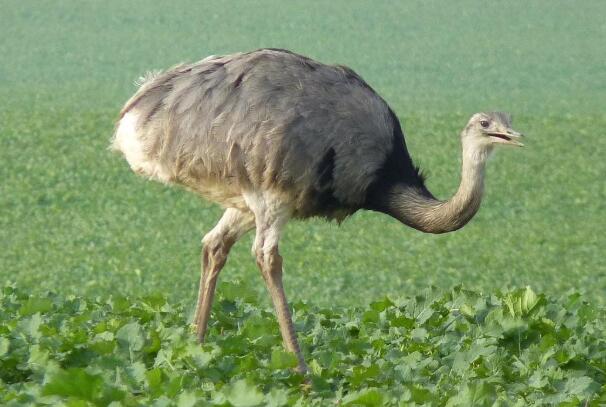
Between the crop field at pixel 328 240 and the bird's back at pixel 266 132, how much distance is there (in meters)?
0.71

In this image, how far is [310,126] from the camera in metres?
6.88

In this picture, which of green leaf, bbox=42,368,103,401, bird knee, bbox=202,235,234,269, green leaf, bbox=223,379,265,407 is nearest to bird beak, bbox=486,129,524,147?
bird knee, bbox=202,235,234,269

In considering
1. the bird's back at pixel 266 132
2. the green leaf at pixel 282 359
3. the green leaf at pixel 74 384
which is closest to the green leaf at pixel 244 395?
the green leaf at pixel 74 384

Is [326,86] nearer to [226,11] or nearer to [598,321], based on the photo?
[598,321]

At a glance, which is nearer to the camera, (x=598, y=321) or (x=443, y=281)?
(x=598, y=321)

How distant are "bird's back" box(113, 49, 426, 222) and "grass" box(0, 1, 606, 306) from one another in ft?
15.2

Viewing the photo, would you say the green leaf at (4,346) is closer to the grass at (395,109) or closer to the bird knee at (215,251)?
the bird knee at (215,251)

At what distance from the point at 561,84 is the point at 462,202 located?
16.1 m

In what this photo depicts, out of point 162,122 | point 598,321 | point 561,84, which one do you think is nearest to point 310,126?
point 162,122

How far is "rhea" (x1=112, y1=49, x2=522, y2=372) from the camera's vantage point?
6.88 meters

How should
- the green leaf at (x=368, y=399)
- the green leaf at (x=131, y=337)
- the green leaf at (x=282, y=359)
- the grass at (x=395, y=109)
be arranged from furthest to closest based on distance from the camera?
the grass at (x=395, y=109) < the green leaf at (x=131, y=337) < the green leaf at (x=282, y=359) < the green leaf at (x=368, y=399)

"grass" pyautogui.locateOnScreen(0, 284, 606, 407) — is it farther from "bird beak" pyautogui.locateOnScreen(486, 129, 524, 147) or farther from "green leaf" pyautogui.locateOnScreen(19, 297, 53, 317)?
"bird beak" pyautogui.locateOnScreen(486, 129, 524, 147)

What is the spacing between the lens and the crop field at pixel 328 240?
6.34 metres

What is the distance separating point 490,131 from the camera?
708 cm
